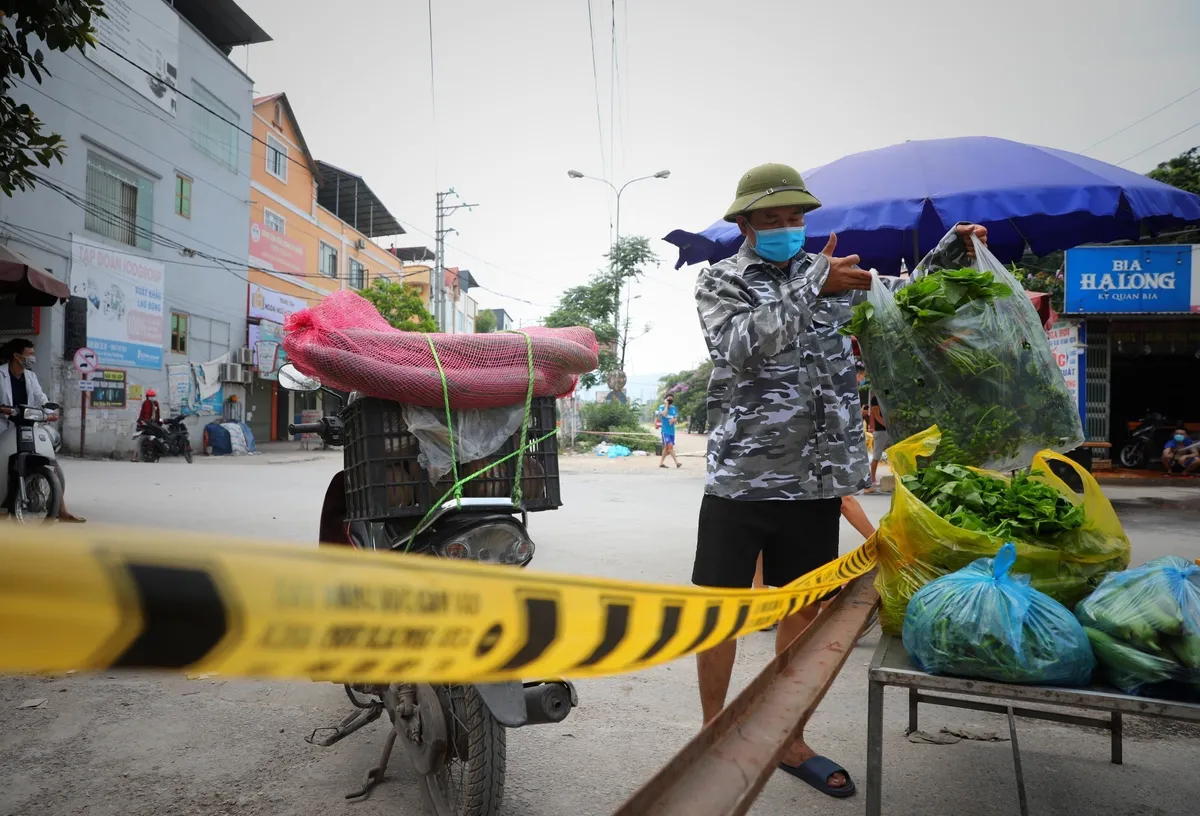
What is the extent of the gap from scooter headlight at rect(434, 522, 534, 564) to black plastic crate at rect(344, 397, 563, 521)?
14 cm

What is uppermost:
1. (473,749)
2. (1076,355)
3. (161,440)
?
(1076,355)

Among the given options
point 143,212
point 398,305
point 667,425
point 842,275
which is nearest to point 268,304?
point 398,305

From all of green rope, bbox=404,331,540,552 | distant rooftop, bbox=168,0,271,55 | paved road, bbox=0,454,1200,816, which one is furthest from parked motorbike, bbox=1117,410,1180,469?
distant rooftop, bbox=168,0,271,55

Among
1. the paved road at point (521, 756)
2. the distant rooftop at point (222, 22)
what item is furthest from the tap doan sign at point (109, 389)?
the paved road at point (521, 756)

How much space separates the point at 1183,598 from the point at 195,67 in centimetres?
2371

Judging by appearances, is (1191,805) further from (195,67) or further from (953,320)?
(195,67)

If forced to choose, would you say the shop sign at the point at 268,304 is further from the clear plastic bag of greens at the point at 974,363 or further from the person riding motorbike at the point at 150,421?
the clear plastic bag of greens at the point at 974,363

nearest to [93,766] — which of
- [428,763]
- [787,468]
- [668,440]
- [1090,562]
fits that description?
[428,763]

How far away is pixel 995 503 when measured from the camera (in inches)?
81.9

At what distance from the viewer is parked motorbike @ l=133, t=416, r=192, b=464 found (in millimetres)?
15422

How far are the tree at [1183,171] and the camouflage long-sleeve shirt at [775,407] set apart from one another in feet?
51.6

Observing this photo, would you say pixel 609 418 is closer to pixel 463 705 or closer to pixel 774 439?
pixel 774 439

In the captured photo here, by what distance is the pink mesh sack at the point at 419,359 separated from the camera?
2006 mm

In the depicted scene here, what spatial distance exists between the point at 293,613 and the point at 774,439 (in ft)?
6.50
